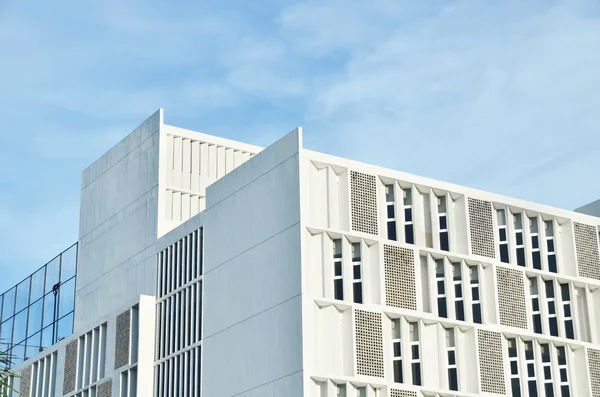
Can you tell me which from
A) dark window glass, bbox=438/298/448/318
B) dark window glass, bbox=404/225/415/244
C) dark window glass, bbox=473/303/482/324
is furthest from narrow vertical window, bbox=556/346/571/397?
dark window glass, bbox=404/225/415/244

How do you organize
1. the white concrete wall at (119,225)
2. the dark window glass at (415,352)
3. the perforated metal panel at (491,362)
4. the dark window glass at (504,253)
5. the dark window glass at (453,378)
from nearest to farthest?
the dark window glass at (415,352) < the dark window glass at (453,378) < the perforated metal panel at (491,362) < the dark window glass at (504,253) < the white concrete wall at (119,225)

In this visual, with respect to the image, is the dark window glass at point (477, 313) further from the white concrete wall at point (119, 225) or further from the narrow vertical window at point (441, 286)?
the white concrete wall at point (119, 225)

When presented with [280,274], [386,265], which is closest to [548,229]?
[386,265]

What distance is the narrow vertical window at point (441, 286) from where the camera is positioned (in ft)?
152

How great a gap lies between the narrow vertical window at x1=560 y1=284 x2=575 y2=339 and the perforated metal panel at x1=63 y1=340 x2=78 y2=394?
24.4 meters

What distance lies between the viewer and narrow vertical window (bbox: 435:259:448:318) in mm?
46188

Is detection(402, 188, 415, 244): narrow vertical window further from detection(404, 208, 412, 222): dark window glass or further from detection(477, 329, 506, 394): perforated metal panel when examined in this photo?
detection(477, 329, 506, 394): perforated metal panel

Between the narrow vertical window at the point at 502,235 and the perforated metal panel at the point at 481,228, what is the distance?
1.86ft

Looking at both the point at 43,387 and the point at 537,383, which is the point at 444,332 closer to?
the point at 537,383

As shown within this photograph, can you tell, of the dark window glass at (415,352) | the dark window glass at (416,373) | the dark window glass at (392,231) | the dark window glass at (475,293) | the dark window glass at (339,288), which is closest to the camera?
the dark window glass at (339,288)

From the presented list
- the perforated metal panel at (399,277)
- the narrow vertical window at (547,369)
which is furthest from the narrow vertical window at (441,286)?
the narrow vertical window at (547,369)

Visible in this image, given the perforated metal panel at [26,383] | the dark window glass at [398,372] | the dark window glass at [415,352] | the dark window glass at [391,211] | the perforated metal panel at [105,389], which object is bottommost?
the dark window glass at [398,372]

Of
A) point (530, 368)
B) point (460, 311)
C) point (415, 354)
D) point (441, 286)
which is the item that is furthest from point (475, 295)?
point (415, 354)

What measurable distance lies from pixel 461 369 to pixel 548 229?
9.89m
